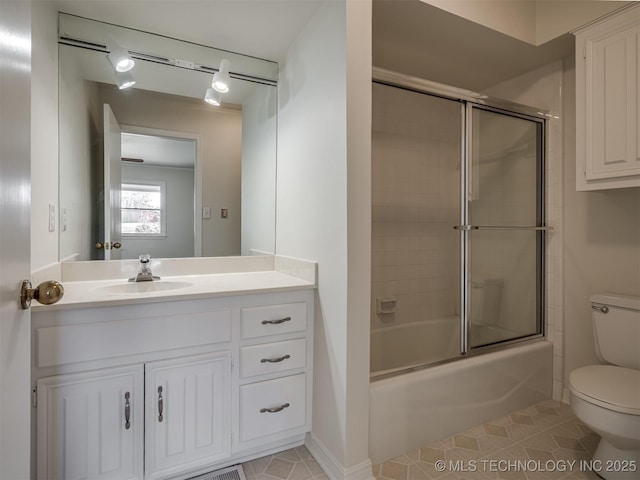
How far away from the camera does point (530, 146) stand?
92.1 inches

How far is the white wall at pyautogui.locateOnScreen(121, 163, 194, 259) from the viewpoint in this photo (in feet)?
6.23

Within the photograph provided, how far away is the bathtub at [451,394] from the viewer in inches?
63.6

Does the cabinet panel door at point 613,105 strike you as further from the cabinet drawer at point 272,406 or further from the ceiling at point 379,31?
the cabinet drawer at point 272,406

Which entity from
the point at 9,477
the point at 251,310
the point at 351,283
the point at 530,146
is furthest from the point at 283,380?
the point at 530,146

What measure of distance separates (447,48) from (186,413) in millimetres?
2386

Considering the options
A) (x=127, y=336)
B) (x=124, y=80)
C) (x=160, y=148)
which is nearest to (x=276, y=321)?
(x=127, y=336)

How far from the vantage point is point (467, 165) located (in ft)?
A: 6.61

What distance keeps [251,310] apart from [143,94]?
1358 millimetres

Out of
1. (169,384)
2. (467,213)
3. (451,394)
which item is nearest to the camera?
(169,384)

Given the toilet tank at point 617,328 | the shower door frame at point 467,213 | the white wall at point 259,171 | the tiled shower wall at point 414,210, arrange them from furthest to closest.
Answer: the tiled shower wall at point 414,210 → the white wall at point 259,171 → the shower door frame at point 467,213 → the toilet tank at point 617,328

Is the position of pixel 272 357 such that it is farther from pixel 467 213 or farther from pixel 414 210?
pixel 414 210

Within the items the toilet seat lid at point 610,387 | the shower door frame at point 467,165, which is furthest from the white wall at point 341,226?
the toilet seat lid at point 610,387

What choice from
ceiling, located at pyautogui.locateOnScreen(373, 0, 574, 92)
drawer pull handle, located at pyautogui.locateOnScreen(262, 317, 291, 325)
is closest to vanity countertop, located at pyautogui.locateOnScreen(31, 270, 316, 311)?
drawer pull handle, located at pyautogui.locateOnScreen(262, 317, 291, 325)

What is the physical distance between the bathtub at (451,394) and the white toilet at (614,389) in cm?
40
